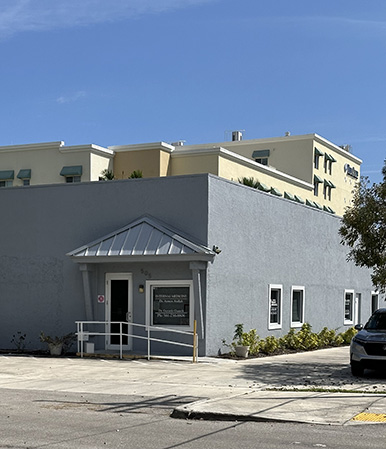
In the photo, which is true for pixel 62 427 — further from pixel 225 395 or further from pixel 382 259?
pixel 382 259

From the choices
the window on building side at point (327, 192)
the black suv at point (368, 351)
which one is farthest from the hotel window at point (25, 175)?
the black suv at point (368, 351)

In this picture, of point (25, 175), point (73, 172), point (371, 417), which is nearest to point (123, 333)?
point (371, 417)

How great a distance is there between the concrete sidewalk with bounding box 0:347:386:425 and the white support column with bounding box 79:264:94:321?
73.6 inches

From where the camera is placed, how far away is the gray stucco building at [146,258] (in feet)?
73.6

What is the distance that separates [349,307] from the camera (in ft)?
112

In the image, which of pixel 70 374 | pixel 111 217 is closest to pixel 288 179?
pixel 111 217

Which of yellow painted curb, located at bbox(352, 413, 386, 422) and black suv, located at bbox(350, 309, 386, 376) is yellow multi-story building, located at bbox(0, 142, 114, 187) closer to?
black suv, located at bbox(350, 309, 386, 376)

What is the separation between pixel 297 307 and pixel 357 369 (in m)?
Result: 10.6

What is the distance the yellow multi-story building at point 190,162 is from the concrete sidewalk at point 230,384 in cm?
2523

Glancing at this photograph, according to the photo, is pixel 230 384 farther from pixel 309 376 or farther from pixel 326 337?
pixel 326 337

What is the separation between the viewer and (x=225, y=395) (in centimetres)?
1431

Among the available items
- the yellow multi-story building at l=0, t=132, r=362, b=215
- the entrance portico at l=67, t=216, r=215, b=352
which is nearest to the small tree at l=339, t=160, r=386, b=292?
the entrance portico at l=67, t=216, r=215, b=352

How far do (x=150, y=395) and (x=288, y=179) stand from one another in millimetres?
42962

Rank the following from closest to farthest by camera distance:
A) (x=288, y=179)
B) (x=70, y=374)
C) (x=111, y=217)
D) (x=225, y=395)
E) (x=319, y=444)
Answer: (x=319, y=444) → (x=225, y=395) → (x=70, y=374) → (x=111, y=217) → (x=288, y=179)
